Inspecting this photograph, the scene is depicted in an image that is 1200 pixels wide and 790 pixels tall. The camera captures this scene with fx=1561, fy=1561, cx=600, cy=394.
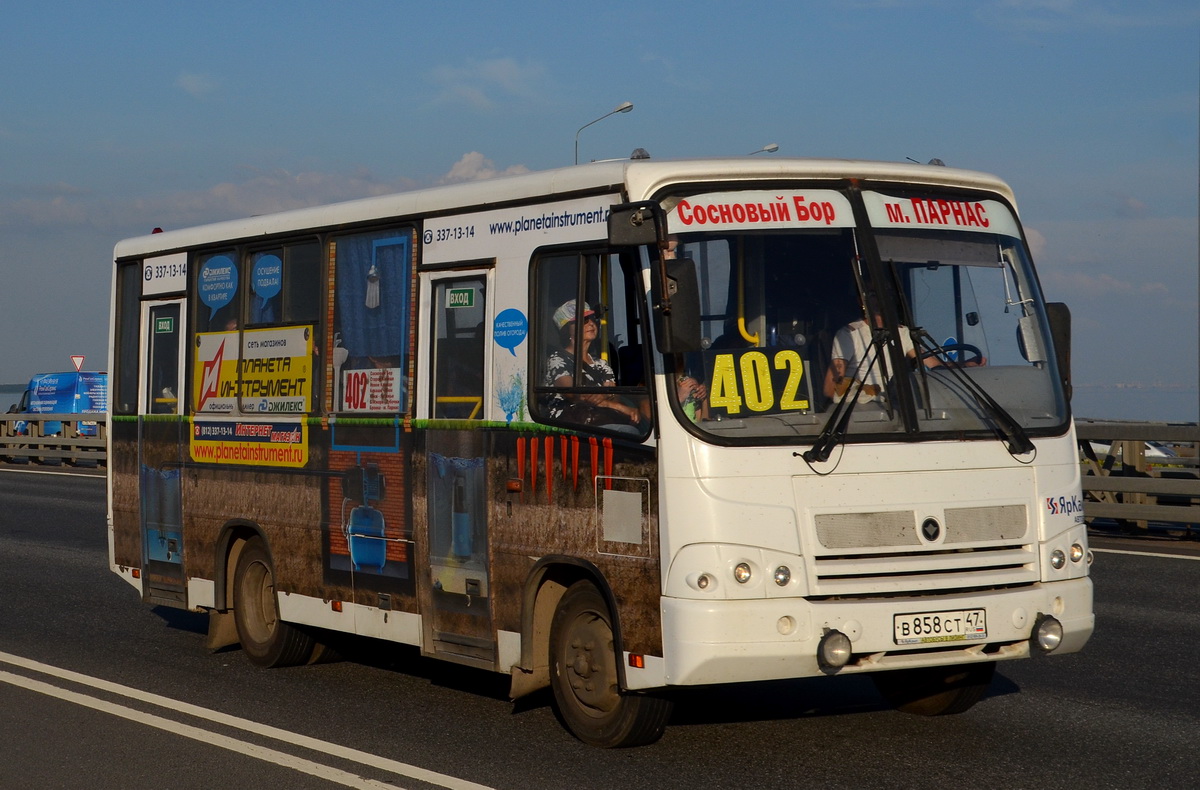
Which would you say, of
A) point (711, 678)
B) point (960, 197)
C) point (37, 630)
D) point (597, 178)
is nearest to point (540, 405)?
point (597, 178)

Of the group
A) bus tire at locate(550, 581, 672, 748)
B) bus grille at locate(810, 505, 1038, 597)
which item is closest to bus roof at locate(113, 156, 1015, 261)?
bus grille at locate(810, 505, 1038, 597)

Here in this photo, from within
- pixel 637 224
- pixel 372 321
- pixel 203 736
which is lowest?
pixel 203 736

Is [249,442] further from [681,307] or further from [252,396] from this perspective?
[681,307]

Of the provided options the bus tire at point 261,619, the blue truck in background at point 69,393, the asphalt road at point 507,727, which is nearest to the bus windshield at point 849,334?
the asphalt road at point 507,727

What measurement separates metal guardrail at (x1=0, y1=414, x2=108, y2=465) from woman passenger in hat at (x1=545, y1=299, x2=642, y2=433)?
97.2 ft

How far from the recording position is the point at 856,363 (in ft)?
23.9

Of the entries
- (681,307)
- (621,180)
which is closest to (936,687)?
(681,307)

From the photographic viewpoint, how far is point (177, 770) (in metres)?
7.38

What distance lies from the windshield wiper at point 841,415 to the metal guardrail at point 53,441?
101 feet

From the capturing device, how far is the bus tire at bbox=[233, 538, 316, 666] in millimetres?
10531

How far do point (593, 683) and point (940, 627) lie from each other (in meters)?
1.72

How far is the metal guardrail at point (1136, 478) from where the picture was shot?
16734 millimetres

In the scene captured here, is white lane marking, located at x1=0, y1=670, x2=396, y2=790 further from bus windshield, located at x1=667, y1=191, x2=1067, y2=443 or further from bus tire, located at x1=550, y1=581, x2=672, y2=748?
bus windshield, located at x1=667, y1=191, x2=1067, y2=443

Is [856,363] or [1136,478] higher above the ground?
[856,363]
